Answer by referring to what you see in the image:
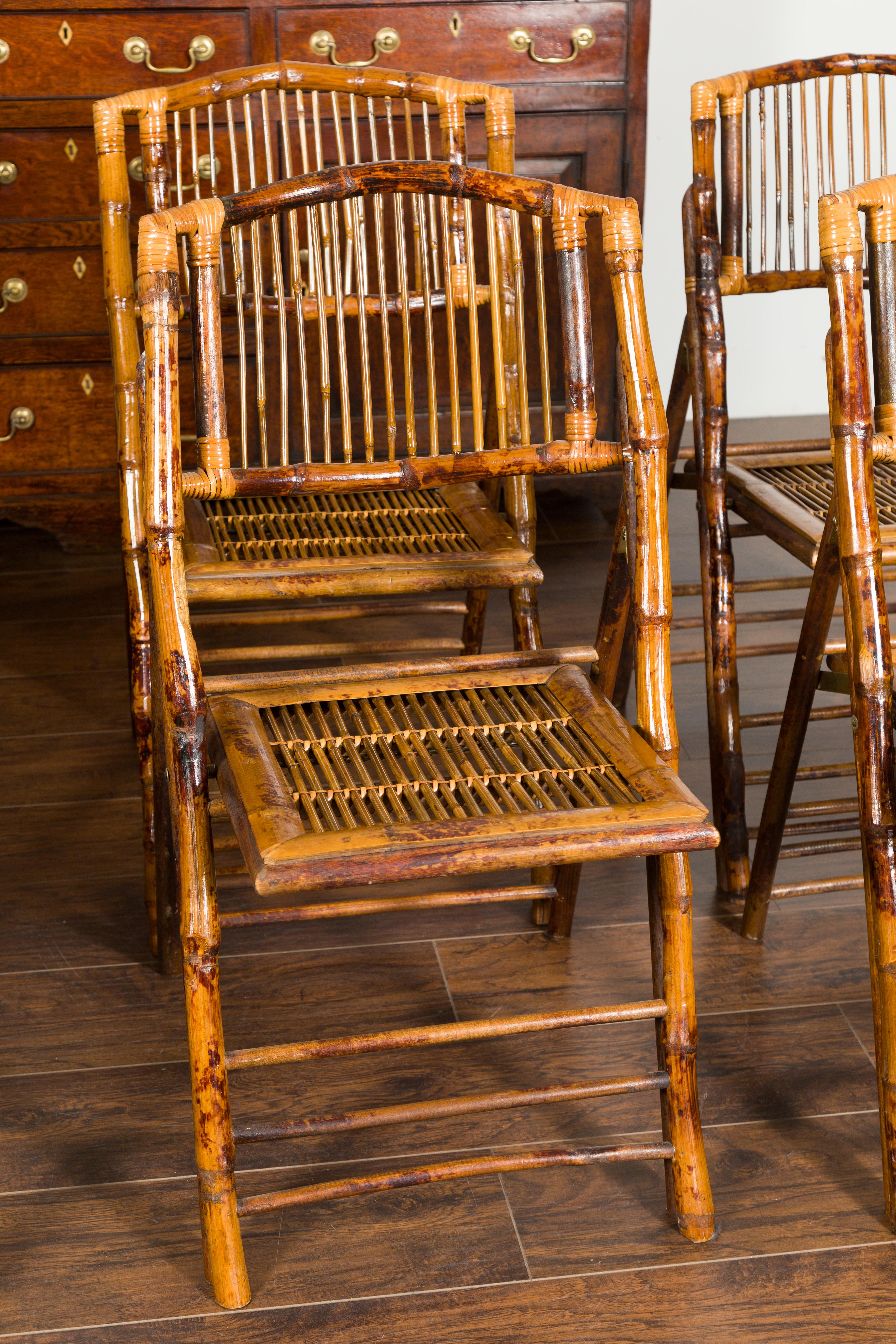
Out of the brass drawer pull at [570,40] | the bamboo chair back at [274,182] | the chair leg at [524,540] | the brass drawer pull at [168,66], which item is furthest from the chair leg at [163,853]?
the brass drawer pull at [570,40]

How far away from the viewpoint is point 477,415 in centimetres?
146

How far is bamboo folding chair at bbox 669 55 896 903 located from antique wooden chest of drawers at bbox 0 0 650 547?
82 cm

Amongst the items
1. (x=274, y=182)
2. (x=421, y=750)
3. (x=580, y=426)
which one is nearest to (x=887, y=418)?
(x=580, y=426)

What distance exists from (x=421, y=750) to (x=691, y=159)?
240 centimetres

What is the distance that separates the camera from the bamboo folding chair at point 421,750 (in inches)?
43.0

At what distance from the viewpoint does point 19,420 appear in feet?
8.54

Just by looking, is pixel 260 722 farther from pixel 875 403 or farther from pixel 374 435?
pixel 374 435

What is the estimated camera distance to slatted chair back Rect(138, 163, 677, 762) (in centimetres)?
113

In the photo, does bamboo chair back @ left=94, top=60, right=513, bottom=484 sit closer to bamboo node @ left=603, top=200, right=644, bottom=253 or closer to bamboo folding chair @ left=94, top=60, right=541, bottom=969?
bamboo folding chair @ left=94, top=60, right=541, bottom=969

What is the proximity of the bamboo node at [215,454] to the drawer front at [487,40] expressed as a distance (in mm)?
1507

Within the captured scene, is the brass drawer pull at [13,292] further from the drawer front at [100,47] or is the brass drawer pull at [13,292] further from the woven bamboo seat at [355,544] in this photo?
the woven bamboo seat at [355,544]

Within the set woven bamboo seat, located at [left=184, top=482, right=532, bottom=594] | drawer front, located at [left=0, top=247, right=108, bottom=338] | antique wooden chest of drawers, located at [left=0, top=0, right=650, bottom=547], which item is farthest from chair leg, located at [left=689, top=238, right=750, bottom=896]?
drawer front, located at [left=0, top=247, right=108, bottom=338]

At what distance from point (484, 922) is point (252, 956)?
28cm

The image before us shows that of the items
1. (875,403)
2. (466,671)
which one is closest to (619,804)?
(466,671)
